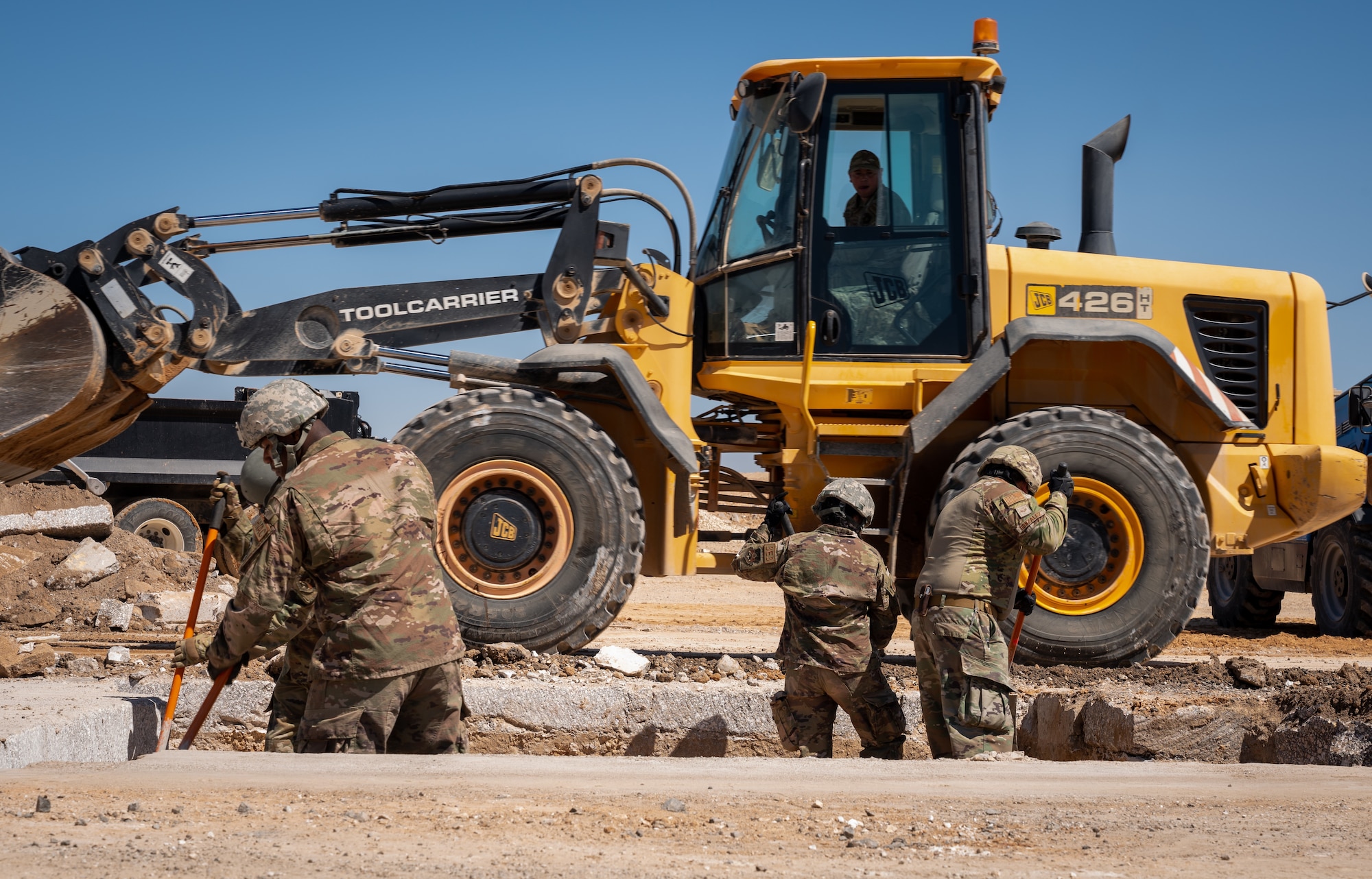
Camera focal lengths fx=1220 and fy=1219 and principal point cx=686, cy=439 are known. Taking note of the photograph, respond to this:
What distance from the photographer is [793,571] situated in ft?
19.7

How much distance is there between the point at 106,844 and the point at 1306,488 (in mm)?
6680

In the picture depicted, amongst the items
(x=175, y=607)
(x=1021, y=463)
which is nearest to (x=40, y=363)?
(x=175, y=607)

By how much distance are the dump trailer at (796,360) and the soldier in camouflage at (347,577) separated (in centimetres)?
213

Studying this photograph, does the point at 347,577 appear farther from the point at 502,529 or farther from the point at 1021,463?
the point at 1021,463

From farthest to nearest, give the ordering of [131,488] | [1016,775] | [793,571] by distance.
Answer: [131,488] → [793,571] → [1016,775]

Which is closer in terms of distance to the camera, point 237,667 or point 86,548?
point 237,667

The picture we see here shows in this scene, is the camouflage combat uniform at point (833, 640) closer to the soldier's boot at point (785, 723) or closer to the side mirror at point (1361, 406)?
the soldier's boot at point (785, 723)

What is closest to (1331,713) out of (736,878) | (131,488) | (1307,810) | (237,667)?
(1307,810)

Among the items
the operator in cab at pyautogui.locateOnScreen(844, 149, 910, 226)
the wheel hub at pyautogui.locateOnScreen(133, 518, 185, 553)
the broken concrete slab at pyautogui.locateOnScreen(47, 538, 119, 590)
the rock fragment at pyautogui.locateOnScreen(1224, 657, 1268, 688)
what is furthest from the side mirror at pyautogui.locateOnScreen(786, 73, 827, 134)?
the wheel hub at pyautogui.locateOnScreen(133, 518, 185, 553)

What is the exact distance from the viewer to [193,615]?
5699 millimetres

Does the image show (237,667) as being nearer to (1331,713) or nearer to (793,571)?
(793,571)

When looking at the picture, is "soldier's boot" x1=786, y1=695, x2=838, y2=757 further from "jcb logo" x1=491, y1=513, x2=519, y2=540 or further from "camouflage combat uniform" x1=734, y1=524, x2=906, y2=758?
"jcb logo" x1=491, y1=513, x2=519, y2=540

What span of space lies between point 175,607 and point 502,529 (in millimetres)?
4364

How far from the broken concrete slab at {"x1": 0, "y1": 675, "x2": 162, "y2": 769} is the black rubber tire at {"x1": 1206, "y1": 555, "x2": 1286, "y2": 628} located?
1158cm
